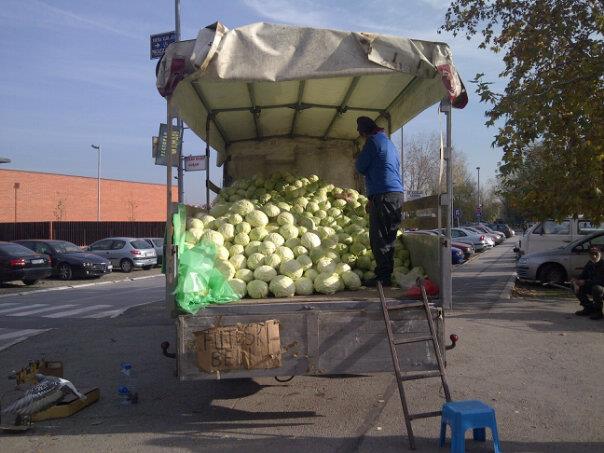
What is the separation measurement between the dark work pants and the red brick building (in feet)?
146

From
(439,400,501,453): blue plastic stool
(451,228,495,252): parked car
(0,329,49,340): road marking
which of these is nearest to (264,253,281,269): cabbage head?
(439,400,501,453): blue plastic stool

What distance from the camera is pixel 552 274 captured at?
1549cm

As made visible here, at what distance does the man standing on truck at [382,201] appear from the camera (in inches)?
217

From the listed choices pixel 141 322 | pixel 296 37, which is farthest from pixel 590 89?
pixel 141 322

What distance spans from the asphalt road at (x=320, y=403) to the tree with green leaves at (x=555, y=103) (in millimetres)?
3891

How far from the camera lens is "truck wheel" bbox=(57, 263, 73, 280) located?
20.9 metres

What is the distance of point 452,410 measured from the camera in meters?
4.19

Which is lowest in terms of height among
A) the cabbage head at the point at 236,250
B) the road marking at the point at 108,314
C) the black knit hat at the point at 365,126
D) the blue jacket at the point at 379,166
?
the road marking at the point at 108,314

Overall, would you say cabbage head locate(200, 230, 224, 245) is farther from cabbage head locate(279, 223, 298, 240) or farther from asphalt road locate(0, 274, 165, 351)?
asphalt road locate(0, 274, 165, 351)

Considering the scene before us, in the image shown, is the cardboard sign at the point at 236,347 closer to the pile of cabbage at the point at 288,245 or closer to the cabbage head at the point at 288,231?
the pile of cabbage at the point at 288,245

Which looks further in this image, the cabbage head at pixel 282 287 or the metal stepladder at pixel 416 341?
the cabbage head at pixel 282 287

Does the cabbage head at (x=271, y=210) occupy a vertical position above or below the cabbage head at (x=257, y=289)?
above

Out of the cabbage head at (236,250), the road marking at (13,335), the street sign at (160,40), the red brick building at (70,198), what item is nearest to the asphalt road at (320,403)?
the road marking at (13,335)

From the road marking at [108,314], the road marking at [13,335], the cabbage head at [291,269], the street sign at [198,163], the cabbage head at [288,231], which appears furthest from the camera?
the road marking at [108,314]
